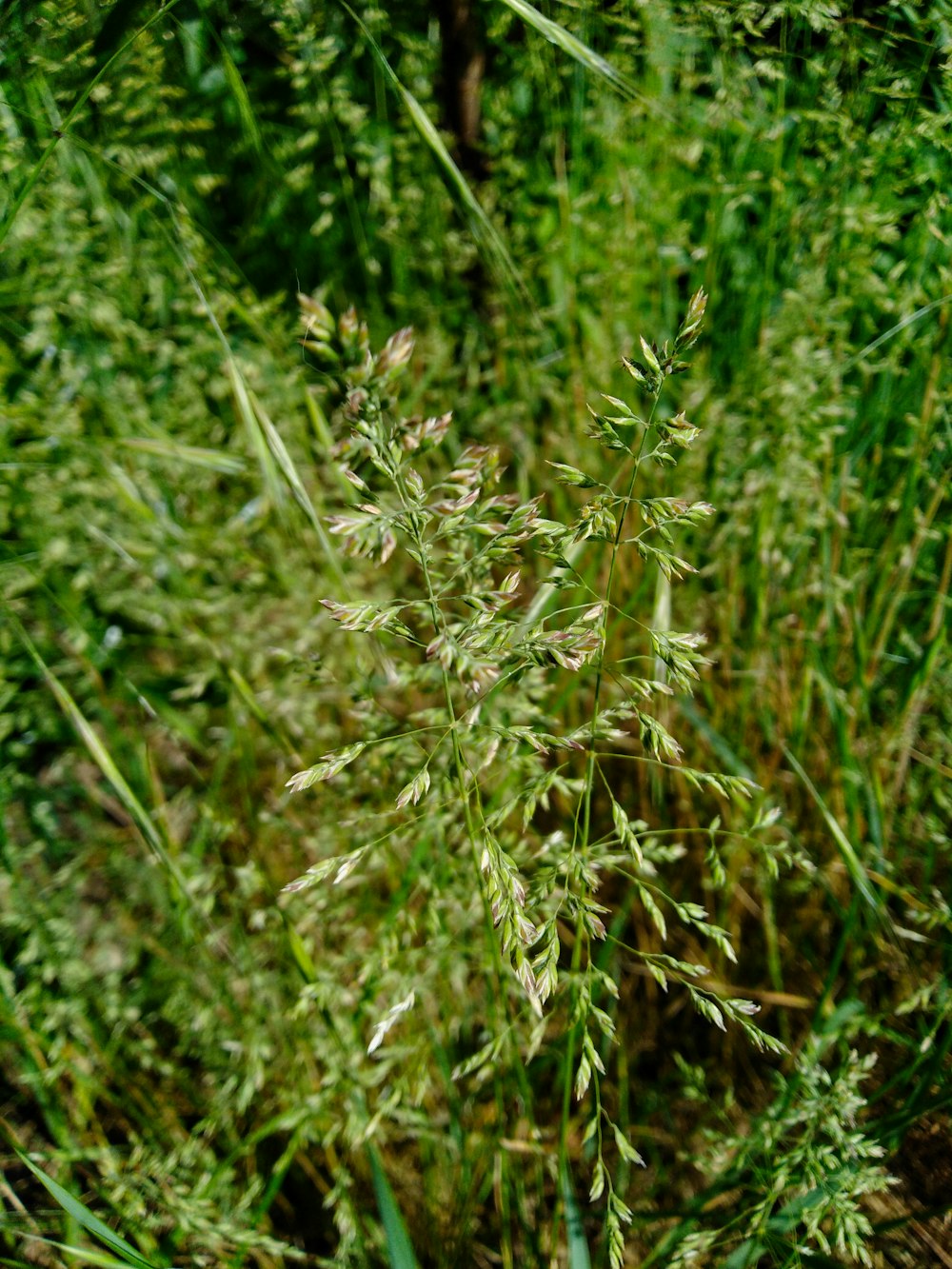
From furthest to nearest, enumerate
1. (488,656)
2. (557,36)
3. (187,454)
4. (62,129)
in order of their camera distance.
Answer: (187,454), (557,36), (62,129), (488,656)

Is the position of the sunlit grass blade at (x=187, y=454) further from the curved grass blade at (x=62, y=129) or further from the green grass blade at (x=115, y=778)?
the curved grass blade at (x=62, y=129)

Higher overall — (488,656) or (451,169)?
(451,169)

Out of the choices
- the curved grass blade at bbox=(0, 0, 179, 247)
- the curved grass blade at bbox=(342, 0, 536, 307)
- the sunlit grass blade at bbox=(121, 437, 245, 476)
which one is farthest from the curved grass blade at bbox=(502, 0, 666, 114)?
the sunlit grass blade at bbox=(121, 437, 245, 476)

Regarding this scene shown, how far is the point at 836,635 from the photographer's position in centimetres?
156

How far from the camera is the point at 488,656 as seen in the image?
80 cm

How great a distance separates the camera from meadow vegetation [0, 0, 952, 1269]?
3.41 feet

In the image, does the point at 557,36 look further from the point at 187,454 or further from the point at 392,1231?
the point at 392,1231

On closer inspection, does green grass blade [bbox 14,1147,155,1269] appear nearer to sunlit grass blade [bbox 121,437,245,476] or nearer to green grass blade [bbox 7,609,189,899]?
green grass blade [bbox 7,609,189,899]

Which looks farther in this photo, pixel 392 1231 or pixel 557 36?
pixel 557 36

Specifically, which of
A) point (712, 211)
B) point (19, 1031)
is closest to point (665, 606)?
point (712, 211)

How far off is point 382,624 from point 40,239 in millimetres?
1411

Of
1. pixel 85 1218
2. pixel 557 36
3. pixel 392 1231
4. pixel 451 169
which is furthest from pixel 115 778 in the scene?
pixel 557 36

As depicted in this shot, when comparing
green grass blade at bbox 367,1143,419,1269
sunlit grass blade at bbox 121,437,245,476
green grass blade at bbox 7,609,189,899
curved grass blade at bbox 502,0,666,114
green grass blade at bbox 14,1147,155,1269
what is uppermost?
curved grass blade at bbox 502,0,666,114

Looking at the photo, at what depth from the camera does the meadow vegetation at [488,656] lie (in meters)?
1.04
